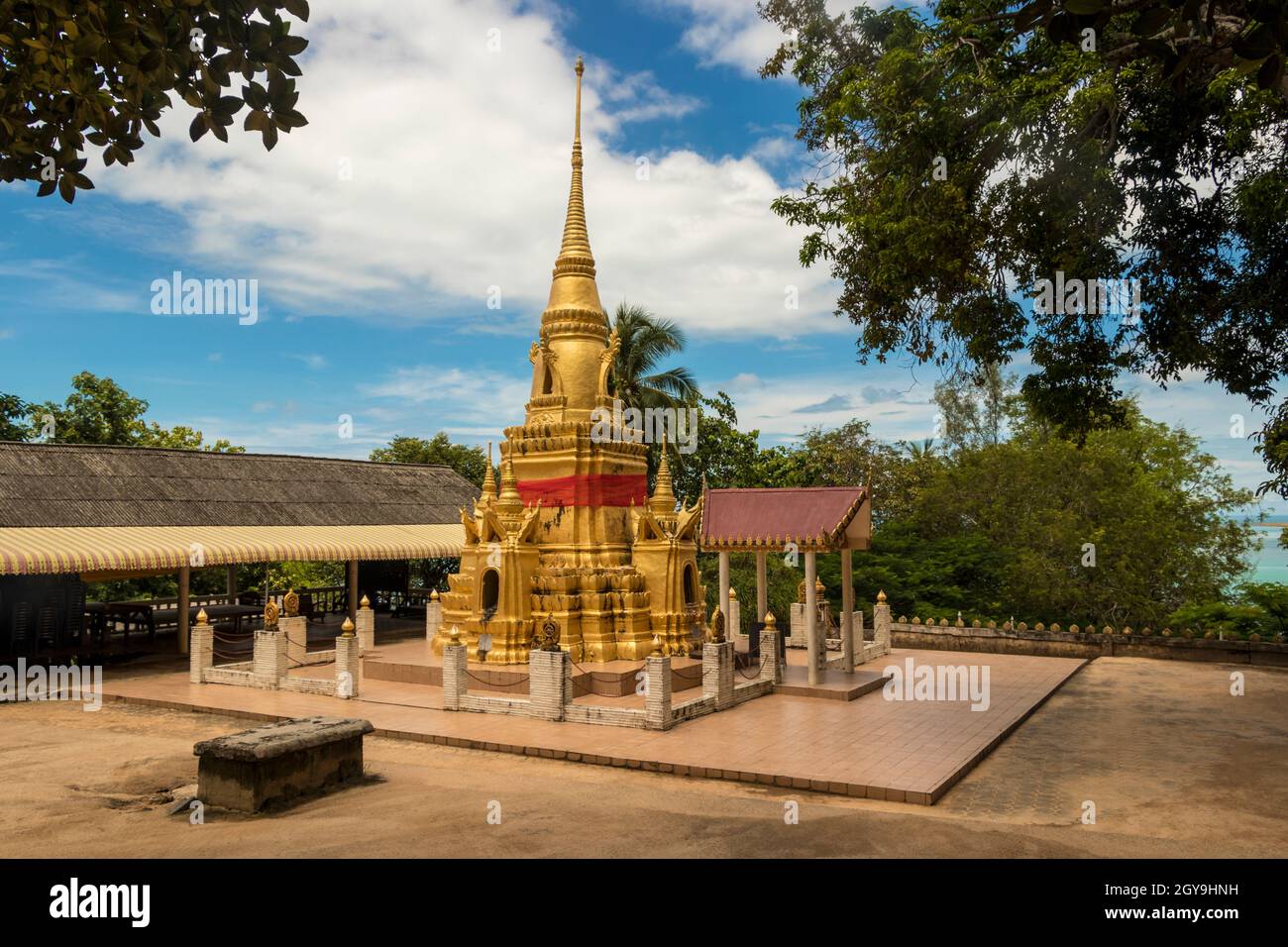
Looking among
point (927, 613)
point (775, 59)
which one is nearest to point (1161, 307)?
point (775, 59)

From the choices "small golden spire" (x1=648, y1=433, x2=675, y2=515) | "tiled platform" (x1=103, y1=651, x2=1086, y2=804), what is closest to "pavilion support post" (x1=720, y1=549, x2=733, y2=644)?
"small golden spire" (x1=648, y1=433, x2=675, y2=515)

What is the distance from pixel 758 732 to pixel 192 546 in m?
13.5

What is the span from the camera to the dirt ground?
7445 millimetres

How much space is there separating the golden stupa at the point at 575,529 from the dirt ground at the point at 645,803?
4536 millimetres

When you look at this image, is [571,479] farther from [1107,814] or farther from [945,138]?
[1107,814]

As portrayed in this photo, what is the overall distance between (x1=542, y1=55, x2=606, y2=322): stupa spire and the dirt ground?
9.76 metres

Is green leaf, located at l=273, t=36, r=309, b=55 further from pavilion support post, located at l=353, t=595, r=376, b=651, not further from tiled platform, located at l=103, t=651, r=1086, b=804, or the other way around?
pavilion support post, located at l=353, t=595, r=376, b=651

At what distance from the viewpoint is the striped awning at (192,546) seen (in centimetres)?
1766

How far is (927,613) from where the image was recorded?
2475cm

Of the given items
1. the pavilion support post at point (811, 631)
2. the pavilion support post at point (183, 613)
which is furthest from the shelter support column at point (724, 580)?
the pavilion support post at point (183, 613)

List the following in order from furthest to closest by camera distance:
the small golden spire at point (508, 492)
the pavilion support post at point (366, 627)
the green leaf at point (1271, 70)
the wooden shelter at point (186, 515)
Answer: the pavilion support post at point (366, 627) → the wooden shelter at point (186, 515) → the small golden spire at point (508, 492) → the green leaf at point (1271, 70)

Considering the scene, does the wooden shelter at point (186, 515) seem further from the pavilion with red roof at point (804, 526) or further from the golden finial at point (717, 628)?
the golden finial at point (717, 628)

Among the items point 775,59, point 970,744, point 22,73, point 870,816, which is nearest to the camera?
point 22,73

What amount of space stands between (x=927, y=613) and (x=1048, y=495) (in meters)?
6.12
